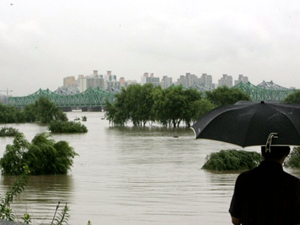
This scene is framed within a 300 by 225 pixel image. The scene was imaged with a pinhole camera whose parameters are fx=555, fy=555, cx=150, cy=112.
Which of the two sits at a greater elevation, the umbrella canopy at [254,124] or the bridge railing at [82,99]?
the bridge railing at [82,99]

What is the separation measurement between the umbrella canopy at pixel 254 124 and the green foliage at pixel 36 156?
47.4 ft

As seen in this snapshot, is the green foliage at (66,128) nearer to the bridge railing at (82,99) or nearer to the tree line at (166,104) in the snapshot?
the tree line at (166,104)

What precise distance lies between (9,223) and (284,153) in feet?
5.97

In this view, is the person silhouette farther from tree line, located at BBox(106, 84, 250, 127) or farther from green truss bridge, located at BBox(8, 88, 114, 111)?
green truss bridge, located at BBox(8, 88, 114, 111)

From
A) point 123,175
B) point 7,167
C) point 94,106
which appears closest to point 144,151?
point 123,175

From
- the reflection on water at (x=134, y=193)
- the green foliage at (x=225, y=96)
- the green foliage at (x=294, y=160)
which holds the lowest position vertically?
the reflection on water at (x=134, y=193)

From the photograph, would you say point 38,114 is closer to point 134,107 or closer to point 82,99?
point 134,107

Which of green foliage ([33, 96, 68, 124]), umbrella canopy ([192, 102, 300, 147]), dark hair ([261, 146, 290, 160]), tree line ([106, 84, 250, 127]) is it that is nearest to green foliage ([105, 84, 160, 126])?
tree line ([106, 84, 250, 127])

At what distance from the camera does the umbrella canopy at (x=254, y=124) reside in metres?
3.05

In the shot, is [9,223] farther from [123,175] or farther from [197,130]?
[123,175]

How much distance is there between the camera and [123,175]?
18938 millimetres

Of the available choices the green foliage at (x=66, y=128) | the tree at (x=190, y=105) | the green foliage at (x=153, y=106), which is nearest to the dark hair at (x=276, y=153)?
the green foliage at (x=66, y=128)

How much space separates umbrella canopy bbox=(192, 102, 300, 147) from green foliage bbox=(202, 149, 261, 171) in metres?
16.3

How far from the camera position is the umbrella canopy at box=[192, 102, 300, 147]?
10.0 ft
